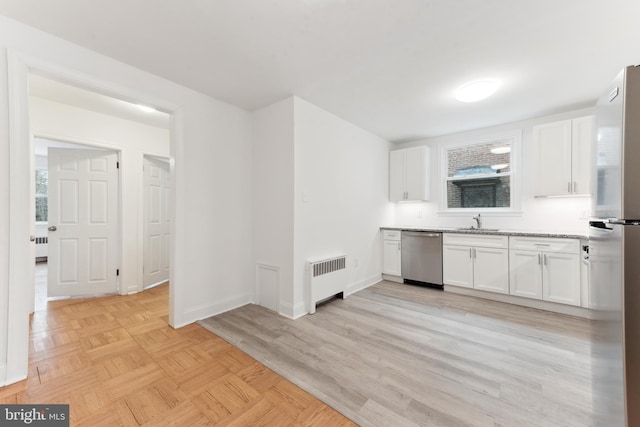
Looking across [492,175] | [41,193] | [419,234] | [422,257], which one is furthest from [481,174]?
[41,193]

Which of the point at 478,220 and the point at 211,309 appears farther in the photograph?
the point at 478,220

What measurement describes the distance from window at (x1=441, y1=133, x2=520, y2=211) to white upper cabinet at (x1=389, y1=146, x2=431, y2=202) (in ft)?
1.17

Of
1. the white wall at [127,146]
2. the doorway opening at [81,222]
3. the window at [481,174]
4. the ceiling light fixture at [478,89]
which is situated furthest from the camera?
the window at [481,174]

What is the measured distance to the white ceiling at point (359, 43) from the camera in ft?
5.47

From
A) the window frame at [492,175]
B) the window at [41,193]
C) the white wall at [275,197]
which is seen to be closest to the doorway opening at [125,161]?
the white wall at [275,197]

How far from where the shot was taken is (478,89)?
261 cm

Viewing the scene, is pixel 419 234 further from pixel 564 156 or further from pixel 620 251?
pixel 620 251

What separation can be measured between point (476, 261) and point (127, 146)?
5260mm

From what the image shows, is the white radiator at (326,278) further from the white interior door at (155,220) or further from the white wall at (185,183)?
the white interior door at (155,220)

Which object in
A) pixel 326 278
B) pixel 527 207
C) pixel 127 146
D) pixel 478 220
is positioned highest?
pixel 127 146

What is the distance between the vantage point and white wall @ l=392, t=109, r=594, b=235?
335cm

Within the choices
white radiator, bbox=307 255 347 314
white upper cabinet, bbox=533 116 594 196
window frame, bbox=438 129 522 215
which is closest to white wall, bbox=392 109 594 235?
window frame, bbox=438 129 522 215

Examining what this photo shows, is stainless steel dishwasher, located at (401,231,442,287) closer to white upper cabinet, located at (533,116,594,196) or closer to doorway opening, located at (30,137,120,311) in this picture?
white upper cabinet, located at (533,116,594,196)

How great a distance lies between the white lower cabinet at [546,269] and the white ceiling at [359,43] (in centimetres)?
173
